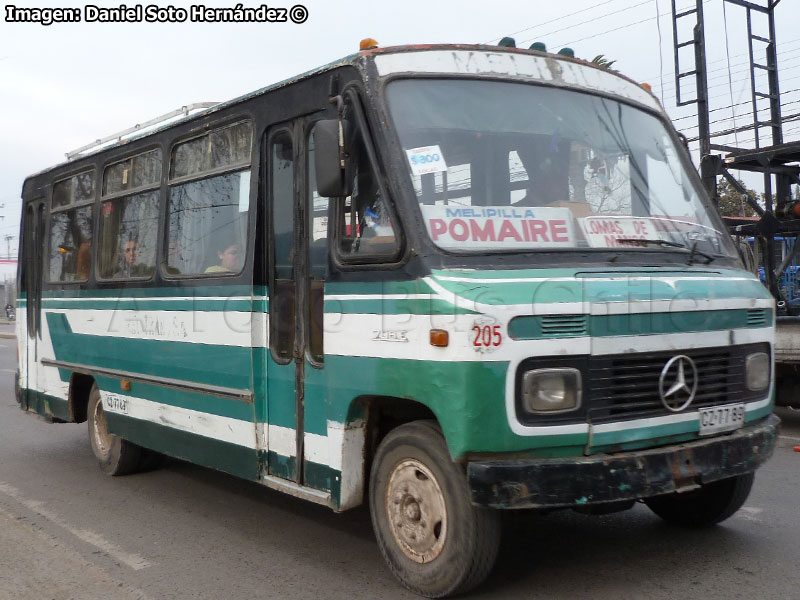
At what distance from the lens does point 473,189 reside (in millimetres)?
4344

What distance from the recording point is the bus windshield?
427cm

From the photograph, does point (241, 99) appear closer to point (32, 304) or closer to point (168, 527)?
point (168, 527)

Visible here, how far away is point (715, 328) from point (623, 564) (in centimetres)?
133

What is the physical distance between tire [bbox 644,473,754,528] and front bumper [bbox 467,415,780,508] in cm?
82

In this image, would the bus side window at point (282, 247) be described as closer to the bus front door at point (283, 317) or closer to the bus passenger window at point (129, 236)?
the bus front door at point (283, 317)

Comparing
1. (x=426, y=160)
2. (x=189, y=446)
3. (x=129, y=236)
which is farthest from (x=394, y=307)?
(x=129, y=236)

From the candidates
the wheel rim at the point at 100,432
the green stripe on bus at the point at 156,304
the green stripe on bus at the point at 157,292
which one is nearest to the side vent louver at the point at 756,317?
the green stripe on bus at the point at 156,304

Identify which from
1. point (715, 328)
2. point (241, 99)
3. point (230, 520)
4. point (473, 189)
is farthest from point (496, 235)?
point (230, 520)

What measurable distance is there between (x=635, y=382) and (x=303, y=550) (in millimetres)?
2215

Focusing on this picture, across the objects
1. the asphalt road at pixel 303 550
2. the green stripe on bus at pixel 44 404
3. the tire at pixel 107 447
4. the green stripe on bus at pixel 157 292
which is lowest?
the asphalt road at pixel 303 550

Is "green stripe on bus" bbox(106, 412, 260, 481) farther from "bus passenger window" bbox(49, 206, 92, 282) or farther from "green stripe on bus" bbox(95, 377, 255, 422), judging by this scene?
"bus passenger window" bbox(49, 206, 92, 282)

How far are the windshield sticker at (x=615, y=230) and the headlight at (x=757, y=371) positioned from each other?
0.77 m

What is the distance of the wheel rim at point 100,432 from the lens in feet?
25.2

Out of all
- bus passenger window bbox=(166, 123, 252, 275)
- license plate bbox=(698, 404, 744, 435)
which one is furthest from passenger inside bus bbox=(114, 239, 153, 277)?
license plate bbox=(698, 404, 744, 435)
